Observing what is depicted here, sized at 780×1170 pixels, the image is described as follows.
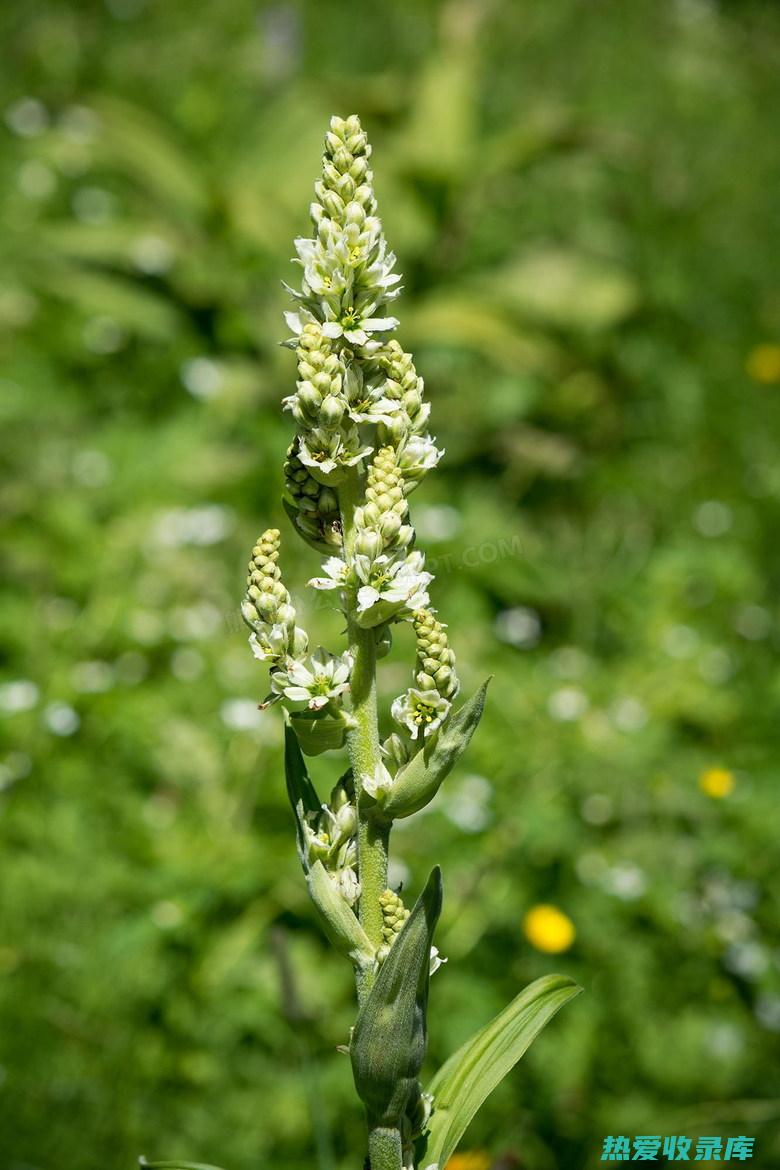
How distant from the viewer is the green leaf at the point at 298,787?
152 centimetres

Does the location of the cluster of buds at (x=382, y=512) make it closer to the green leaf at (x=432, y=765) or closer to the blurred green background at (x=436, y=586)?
the green leaf at (x=432, y=765)

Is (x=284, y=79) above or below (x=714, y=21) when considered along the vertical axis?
below

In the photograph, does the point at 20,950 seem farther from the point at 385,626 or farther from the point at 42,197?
the point at 42,197

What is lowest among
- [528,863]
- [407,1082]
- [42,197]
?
[407,1082]

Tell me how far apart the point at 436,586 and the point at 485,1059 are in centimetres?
280

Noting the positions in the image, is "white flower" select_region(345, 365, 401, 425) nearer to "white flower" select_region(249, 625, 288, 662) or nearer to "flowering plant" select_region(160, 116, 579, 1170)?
"flowering plant" select_region(160, 116, 579, 1170)

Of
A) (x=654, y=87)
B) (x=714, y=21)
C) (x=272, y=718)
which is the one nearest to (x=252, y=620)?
(x=272, y=718)

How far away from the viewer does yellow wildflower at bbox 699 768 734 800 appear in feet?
11.1

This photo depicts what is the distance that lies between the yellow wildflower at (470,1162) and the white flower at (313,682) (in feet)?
4.43

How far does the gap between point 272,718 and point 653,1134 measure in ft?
5.20

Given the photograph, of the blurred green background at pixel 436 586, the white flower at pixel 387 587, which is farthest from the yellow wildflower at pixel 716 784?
the white flower at pixel 387 587

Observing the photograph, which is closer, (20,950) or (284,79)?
(20,950)

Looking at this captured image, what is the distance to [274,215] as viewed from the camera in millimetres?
5574

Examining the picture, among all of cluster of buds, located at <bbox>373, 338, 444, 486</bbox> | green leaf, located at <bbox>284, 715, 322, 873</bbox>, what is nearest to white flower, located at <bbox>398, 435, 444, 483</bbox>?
cluster of buds, located at <bbox>373, 338, 444, 486</bbox>
